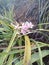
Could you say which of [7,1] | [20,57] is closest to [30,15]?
[7,1]

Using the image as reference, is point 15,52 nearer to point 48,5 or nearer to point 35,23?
point 35,23

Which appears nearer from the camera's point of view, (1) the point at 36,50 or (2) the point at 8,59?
(2) the point at 8,59

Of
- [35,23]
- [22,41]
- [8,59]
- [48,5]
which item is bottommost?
[8,59]

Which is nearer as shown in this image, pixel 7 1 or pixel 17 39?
pixel 17 39

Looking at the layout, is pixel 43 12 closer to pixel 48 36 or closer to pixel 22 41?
pixel 48 36

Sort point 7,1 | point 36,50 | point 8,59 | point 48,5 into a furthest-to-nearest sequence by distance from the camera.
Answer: point 7,1, point 48,5, point 36,50, point 8,59

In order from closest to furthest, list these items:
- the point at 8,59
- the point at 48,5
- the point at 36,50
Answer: the point at 8,59 → the point at 36,50 → the point at 48,5

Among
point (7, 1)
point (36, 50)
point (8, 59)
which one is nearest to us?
point (8, 59)

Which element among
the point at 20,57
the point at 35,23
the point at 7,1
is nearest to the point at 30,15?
the point at 35,23

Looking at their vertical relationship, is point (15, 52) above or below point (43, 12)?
below
